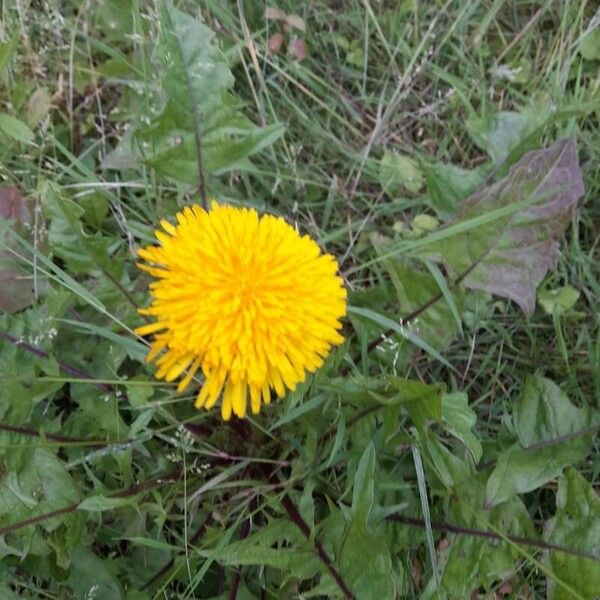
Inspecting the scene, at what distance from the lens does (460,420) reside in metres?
1.27

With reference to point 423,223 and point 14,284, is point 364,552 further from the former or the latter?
point 14,284

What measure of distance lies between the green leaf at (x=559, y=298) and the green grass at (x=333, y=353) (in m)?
0.03

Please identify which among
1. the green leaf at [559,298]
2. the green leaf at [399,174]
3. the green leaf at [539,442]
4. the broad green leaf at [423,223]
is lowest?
the green leaf at [539,442]

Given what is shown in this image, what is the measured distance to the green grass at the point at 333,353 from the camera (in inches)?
55.4

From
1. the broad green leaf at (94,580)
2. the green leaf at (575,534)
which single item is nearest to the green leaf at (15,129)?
the broad green leaf at (94,580)

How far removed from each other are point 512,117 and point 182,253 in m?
0.82

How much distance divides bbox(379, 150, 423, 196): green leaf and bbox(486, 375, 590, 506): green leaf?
69 cm

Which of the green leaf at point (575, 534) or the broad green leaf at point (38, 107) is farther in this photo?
the broad green leaf at point (38, 107)

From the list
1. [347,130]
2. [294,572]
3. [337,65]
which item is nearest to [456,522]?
[294,572]

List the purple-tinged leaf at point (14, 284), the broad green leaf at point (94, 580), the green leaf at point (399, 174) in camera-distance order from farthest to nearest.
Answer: the green leaf at point (399, 174)
the purple-tinged leaf at point (14, 284)
the broad green leaf at point (94, 580)

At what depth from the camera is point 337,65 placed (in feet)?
6.80

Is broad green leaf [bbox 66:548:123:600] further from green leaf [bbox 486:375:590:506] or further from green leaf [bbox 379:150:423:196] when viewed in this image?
green leaf [bbox 379:150:423:196]

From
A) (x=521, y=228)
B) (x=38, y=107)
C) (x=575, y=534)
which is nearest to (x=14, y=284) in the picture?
(x=38, y=107)

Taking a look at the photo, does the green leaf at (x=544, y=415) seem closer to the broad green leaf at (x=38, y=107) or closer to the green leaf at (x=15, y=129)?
the green leaf at (x=15, y=129)
